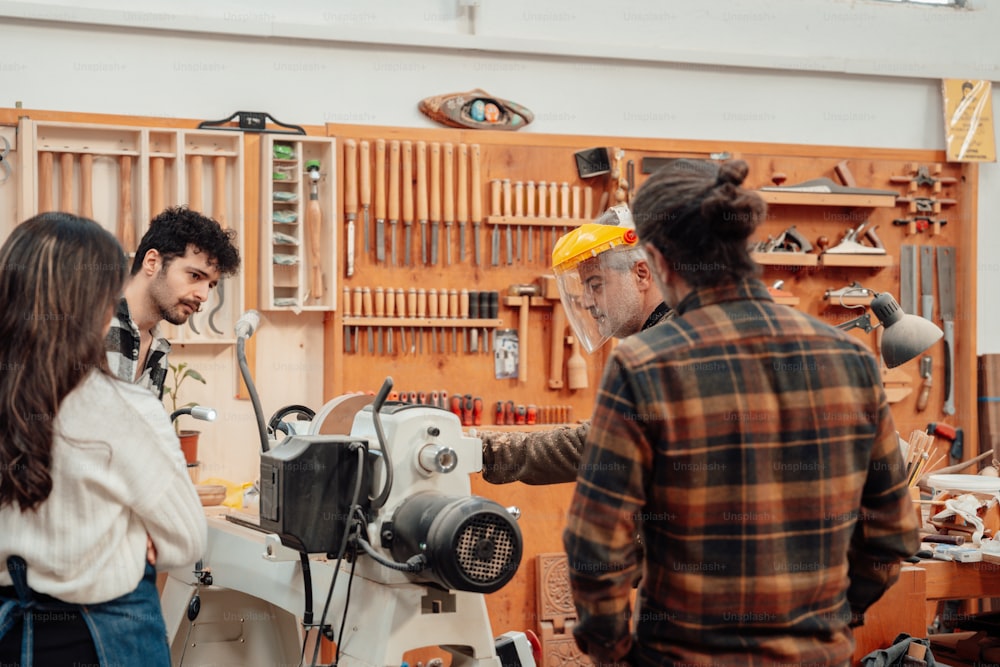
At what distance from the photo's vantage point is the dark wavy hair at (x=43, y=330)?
1860mm

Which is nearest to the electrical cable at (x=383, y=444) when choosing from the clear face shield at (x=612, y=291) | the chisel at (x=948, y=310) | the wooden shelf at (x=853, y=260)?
the clear face shield at (x=612, y=291)

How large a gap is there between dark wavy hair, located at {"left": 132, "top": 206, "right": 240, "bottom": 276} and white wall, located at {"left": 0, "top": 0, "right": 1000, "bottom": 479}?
4.19ft

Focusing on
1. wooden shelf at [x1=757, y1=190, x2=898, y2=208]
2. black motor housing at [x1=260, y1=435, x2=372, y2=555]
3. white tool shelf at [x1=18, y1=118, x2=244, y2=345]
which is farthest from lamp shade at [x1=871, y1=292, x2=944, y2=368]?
white tool shelf at [x1=18, y1=118, x2=244, y2=345]

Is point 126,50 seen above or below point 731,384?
above

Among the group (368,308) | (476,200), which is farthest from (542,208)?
(368,308)

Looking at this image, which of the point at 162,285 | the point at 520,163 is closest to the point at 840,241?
the point at 520,163

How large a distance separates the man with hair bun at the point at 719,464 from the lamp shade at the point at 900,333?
5.35ft

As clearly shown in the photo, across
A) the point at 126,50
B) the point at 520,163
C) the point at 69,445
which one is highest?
the point at 126,50

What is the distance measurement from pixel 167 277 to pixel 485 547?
78.5 inches

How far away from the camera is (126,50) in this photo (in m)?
4.84

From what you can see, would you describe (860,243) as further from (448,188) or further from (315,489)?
(315,489)

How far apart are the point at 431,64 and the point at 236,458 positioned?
2.07m

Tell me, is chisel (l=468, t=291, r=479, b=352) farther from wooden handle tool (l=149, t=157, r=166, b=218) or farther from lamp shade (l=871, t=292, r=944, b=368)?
lamp shade (l=871, t=292, r=944, b=368)

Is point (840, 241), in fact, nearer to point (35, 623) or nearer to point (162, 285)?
point (162, 285)
